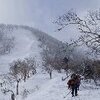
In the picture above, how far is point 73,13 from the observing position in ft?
76.4

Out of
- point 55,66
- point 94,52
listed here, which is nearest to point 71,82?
point 94,52

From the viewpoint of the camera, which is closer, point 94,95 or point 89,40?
point 89,40

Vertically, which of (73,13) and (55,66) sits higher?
(73,13)

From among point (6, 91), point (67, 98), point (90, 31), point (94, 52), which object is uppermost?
point (90, 31)

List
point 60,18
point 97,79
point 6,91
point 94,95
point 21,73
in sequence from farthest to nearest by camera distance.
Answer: point 21,73, point 6,91, point 97,79, point 94,95, point 60,18

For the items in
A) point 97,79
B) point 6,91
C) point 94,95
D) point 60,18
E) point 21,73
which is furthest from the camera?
point 21,73

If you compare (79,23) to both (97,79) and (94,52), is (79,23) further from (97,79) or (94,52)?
(97,79)

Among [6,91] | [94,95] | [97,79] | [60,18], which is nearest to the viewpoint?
[60,18]

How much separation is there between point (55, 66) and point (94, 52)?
75.3m

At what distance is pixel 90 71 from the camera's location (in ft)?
169

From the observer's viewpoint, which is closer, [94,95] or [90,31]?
[90,31]

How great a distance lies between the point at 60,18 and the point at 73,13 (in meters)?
1.29

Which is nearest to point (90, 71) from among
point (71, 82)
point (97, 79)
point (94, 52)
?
point (97, 79)

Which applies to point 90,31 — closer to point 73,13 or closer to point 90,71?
point 73,13
